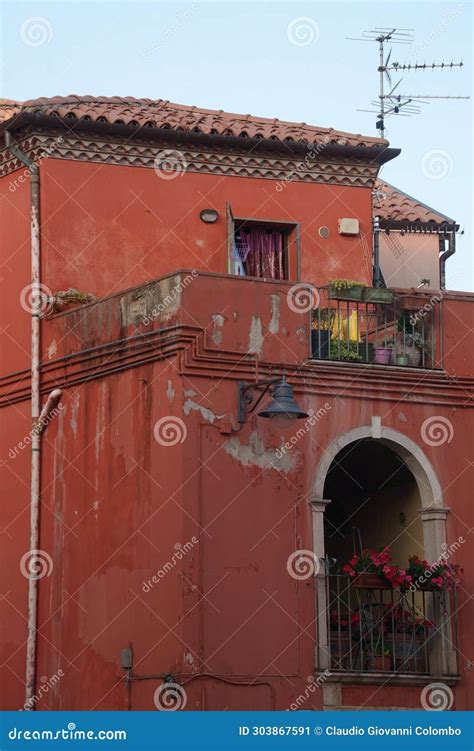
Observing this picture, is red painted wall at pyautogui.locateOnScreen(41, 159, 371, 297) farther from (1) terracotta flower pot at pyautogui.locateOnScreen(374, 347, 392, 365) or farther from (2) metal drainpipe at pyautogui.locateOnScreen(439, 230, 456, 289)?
(2) metal drainpipe at pyautogui.locateOnScreen(439, 230, 456, 289)

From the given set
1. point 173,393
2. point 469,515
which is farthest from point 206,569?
point 469,515

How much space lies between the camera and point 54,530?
24.2 meters

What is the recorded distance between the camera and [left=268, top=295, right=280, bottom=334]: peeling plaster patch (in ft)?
76.9

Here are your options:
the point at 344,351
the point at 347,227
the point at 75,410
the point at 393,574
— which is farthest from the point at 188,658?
the point at 347,227

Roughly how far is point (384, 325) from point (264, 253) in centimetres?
329

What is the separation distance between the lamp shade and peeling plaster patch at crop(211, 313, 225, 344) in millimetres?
1477

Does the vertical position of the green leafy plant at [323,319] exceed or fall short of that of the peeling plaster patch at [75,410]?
it exceeds it

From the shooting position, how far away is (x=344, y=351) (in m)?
23.9

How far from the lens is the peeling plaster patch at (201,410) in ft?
74.2

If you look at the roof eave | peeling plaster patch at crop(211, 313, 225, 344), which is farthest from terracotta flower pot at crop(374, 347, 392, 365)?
the roof eave

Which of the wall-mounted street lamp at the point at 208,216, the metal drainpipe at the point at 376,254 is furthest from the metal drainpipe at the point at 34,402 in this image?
the metal drainpipe at the point at 376,254

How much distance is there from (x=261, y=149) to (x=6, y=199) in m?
→ 3.92

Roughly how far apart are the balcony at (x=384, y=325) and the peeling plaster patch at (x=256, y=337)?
2.97ft

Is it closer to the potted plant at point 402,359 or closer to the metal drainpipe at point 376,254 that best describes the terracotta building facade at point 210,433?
the potted plant at point 402,359
